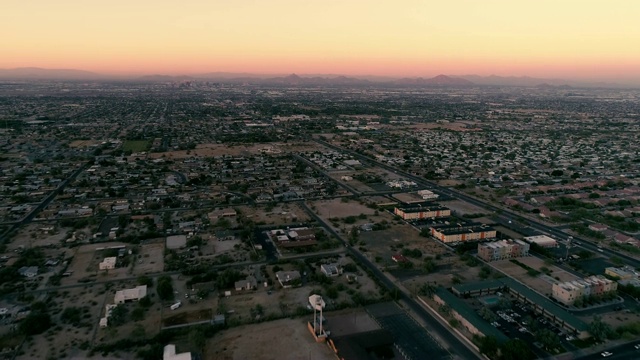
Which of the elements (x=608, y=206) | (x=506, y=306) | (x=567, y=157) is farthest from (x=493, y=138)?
(x=506, y=306)

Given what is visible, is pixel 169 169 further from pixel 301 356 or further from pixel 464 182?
pixel 301 356

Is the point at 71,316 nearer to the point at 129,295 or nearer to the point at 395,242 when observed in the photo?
the point at 129,295

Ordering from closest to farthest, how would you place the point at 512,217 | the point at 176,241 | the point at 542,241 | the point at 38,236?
the point at 176,241, the point at 542,241, the point at 38,236, the point at 512,217

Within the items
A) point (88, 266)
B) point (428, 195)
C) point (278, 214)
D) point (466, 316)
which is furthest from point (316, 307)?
point (428, 195)

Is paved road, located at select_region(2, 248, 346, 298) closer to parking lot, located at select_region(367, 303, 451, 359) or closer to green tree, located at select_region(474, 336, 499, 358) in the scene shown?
parking lot, located at select_region(367, 303, 451, 359)

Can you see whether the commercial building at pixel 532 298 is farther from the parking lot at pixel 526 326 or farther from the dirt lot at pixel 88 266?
the dirt lot at pixel 88 266

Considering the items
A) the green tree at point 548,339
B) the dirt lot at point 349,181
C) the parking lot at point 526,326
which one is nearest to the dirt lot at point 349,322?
the parking lot at point 526,326
